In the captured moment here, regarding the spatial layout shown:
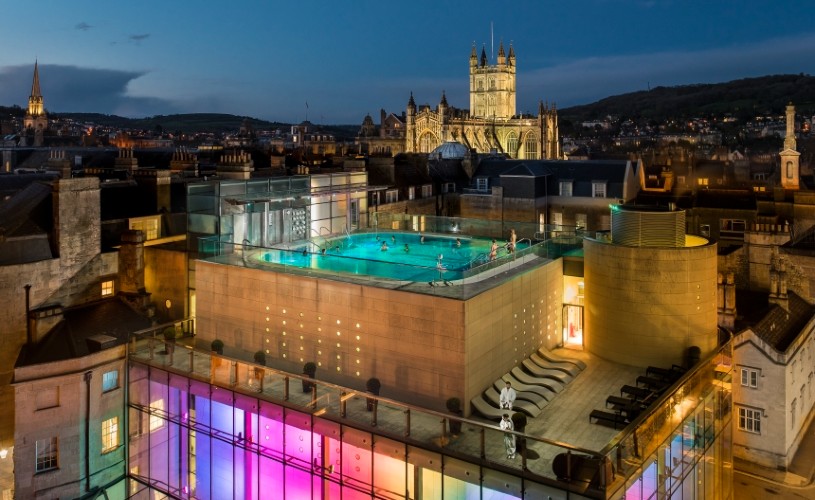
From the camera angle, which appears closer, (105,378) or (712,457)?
A: (712,457)

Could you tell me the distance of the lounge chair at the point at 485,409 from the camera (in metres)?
19.8

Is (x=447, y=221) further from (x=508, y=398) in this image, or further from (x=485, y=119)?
(x=485, y=119)

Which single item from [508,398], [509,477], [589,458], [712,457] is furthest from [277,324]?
[712,457]

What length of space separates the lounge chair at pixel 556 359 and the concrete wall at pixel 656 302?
1.29 meters

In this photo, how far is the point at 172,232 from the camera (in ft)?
112

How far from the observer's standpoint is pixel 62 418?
24.5 meters

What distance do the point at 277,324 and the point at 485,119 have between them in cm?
10928

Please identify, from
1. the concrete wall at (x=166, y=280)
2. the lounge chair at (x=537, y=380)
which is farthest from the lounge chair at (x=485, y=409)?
the concrete wall at (x=166, y=280)

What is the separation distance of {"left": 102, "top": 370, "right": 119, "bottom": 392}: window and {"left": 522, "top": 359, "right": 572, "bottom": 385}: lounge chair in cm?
1621

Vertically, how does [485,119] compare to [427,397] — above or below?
above

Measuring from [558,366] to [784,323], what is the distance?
14.2 metres

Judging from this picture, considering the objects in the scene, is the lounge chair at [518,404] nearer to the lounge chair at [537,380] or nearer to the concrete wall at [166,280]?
the lounge chair at [537,380]

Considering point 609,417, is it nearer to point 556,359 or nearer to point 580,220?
point 556,359

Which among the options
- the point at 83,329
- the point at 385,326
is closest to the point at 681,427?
the point at 385,326
